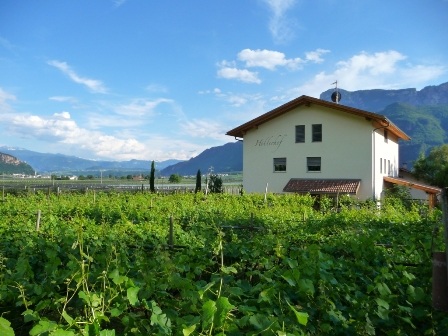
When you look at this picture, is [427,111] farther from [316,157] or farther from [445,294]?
[445,294]

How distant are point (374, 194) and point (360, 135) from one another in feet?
12.9

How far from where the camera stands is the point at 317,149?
25203 mm

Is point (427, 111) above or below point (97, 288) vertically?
above

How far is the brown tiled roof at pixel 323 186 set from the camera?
2300 centimetres

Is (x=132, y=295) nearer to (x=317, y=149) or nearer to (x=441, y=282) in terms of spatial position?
(x=441, y=282)

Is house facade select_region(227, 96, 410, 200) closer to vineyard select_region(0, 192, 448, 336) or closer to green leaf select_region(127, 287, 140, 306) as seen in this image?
vineyard select_region(0, 192, 448, 336)

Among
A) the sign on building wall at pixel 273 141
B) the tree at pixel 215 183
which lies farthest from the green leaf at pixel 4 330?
the tree at pixel 215 183

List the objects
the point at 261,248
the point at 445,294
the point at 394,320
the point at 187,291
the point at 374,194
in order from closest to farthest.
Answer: the point at 445,294 < the point at 187,291 < the point at 394,320 < the point at 261,248 < the point at 374,194

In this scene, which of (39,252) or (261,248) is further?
(39,252)

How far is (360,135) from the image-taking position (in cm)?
2402

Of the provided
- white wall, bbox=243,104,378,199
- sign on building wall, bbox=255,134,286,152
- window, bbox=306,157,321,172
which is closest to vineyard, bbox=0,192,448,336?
white wall, bbox=243,104,378,199

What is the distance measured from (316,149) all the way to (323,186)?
2756mm

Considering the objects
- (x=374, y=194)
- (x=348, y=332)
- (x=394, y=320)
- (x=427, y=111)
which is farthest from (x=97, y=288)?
(x=427, y=111)

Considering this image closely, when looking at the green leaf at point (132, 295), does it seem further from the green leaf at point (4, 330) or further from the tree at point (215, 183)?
the tree at point (215, 183)
